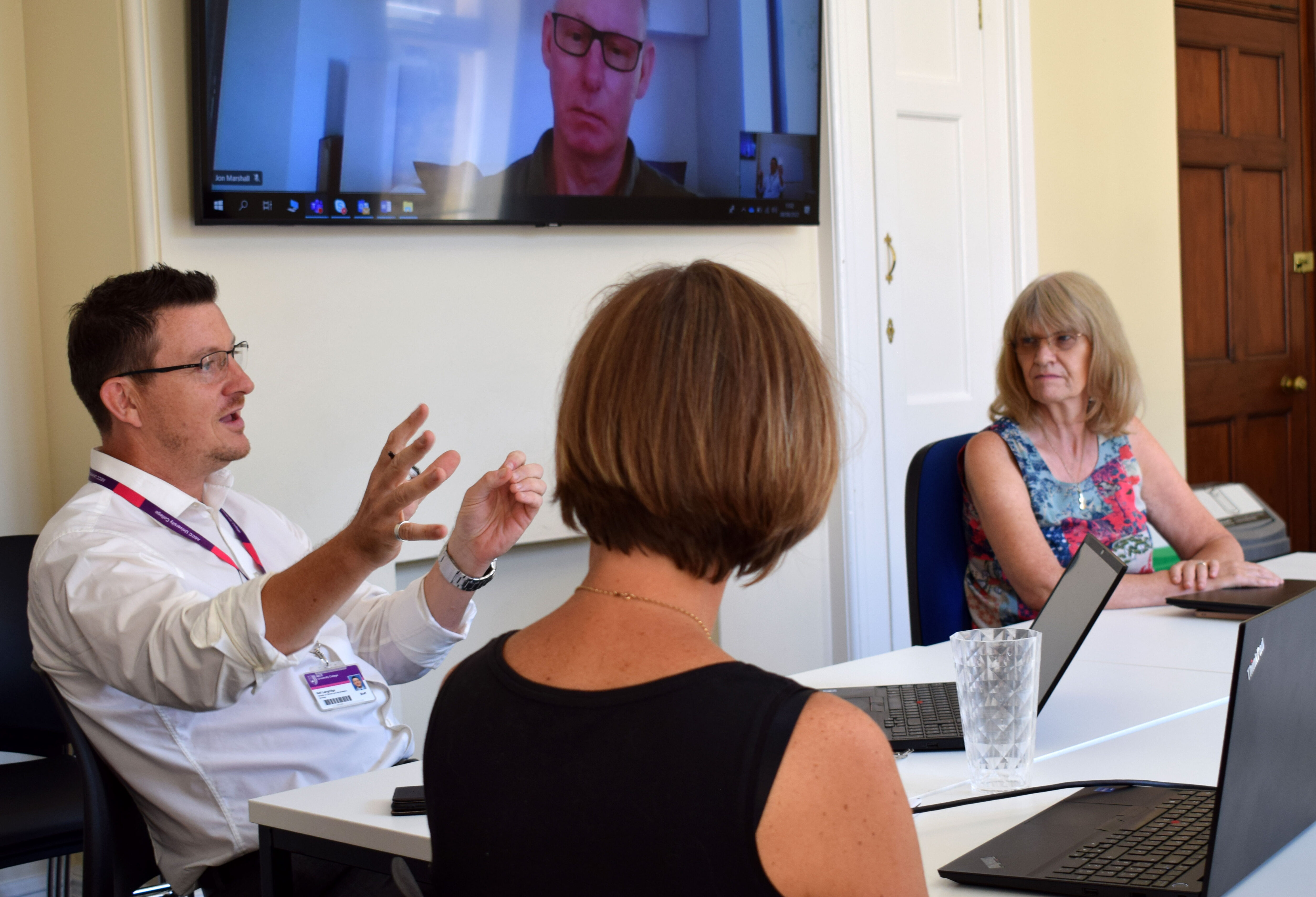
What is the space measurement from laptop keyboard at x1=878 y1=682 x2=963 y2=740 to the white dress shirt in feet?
2.53

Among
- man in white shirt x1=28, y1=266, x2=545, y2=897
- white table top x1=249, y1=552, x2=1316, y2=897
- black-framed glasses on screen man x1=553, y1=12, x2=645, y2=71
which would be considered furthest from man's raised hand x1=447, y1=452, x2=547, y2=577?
black-framed glasses on screen man x1=553, y1=12, x2=645, y2=71

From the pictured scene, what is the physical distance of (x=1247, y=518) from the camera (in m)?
3.54

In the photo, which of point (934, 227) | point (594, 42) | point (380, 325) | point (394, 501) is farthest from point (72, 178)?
point (934, 227)

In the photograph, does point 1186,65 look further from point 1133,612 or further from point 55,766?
point 55,766

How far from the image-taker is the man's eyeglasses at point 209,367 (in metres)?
1.78

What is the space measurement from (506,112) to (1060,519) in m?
1.52

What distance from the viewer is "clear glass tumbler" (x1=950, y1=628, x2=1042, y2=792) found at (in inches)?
47.6

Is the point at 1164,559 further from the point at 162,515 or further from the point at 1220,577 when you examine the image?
the point at 162,515

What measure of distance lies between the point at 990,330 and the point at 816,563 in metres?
1.02

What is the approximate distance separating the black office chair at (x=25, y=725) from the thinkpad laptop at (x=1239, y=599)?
1.87m

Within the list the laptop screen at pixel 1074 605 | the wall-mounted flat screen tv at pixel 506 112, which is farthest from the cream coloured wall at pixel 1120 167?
the laptop screen at pixel 1074 605

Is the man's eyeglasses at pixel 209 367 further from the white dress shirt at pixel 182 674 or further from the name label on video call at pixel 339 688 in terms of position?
the name label on video call at pixel 339 688

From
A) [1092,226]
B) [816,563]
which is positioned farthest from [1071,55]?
[816,563]

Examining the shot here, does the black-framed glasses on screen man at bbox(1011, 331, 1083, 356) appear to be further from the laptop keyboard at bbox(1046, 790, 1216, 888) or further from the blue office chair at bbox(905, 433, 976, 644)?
the laptop keyboard at bbox(1046, 790, 1216, 888)
